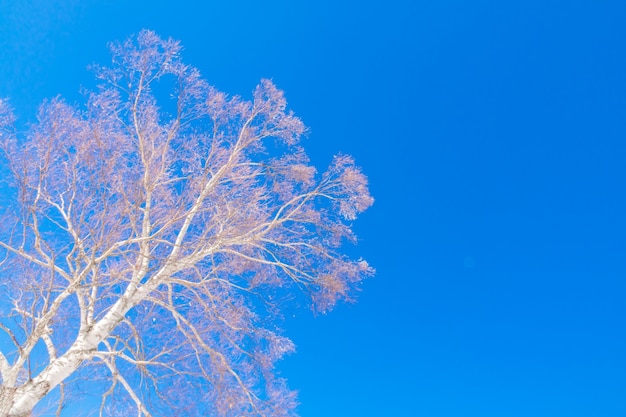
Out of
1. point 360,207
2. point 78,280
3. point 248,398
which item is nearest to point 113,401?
point 248,398

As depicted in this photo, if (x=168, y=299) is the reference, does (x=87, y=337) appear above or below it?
below

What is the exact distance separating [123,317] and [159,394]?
4.26ft

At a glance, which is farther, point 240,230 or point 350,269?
point 350,269

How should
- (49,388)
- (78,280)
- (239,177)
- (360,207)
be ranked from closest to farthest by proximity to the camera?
1. (78,280)
2. (49,388)
3. (239,177)
4. (360,207)

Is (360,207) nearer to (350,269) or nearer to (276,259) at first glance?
(350,269)

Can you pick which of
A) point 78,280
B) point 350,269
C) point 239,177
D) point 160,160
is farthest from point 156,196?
point 350,269

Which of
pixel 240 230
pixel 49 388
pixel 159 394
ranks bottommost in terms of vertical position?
pixel 49 388

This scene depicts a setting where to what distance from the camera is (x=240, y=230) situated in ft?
24.9

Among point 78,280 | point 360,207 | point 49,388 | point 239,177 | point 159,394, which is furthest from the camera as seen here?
point 360,207

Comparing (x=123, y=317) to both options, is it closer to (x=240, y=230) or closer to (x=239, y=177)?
(x=240, y=230)

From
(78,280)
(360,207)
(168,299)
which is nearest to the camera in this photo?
(78,280)

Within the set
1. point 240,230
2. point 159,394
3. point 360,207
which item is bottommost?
point 159,394

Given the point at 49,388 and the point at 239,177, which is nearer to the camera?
the point at 49,388

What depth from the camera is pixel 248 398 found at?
22.5ft
